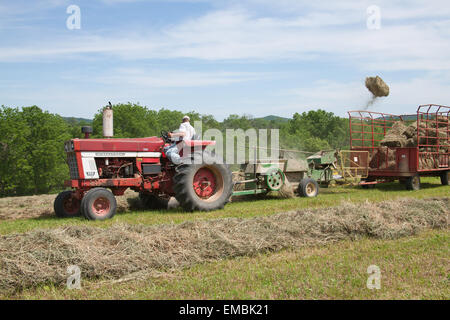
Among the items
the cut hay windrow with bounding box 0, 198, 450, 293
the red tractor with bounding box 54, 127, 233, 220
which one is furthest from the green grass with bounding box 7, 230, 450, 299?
the red tractor with bounding box 54, 127, 233, 220

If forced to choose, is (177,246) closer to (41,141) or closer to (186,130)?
(186,130)

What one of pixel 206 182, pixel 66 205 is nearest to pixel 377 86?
pixel 206 182

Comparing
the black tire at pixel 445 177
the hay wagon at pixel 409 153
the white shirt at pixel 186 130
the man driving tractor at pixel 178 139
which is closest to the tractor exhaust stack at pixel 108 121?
the man driving tractor at pixel 178 139

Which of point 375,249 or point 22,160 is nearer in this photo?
point 375,249

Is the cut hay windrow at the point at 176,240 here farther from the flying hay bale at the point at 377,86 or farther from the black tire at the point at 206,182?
the flying hay bale at the point at 377,86

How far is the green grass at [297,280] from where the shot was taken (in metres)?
3.61

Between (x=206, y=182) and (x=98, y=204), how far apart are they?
7.54 ft

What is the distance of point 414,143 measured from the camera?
12.6m

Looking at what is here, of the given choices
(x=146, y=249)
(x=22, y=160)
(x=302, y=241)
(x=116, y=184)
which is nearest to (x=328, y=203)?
(x=302, y=241)

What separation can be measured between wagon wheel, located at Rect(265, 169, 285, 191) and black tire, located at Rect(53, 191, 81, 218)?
440 cm

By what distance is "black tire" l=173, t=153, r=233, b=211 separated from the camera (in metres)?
8.12
